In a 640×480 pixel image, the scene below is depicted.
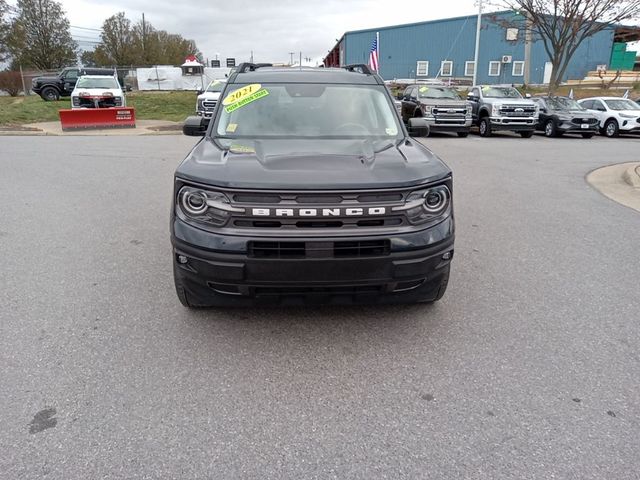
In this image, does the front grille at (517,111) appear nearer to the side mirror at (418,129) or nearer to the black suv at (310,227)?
the side mirror at (418,129)

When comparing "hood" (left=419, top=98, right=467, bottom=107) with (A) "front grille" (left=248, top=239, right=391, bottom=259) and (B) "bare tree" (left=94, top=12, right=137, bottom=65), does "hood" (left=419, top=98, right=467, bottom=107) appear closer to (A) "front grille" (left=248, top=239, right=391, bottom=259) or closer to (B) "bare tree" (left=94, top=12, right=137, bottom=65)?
(A) "front grille" (left=248, top=239, right=391, bottom=259)

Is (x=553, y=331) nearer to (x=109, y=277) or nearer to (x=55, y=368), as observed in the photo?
(x=55, y=368)

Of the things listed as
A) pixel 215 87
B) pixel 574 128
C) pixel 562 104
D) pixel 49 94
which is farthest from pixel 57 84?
pixel 574 128

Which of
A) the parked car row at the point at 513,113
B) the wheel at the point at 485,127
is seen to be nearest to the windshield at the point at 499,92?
the parked car row at the point at 513,113

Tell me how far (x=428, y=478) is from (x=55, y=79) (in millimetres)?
31849

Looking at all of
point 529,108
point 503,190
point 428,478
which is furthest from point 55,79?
point 428,478

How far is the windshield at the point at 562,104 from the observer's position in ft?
65.5

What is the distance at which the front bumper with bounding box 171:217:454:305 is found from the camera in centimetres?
309

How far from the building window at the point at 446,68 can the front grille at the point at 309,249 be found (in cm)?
5154

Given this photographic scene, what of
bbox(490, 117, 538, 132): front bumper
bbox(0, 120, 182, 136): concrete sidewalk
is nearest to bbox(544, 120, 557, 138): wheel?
bbox(490, 117, 538, 132): front bumper

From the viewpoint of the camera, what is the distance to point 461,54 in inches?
1992

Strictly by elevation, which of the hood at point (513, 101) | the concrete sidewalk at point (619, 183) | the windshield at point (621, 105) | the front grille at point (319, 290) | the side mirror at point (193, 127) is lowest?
the concrete sidewalk at point (619, 183)

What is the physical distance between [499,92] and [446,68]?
32797 mm

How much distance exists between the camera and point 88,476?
7.66 ft
